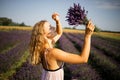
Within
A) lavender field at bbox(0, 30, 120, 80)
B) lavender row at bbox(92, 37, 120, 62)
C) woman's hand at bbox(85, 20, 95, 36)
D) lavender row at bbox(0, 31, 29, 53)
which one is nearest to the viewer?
woman's hand at bbox(85, 20, 95, 36)

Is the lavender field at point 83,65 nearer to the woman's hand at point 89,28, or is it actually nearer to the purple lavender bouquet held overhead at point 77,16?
the purple lavender bouquet held overhead at point 77,16

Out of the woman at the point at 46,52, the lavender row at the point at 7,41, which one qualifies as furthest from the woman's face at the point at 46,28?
the lavender row at the point at 7,41

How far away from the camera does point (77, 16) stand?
7.19ft

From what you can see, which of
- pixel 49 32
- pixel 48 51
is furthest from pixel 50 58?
pixel 49 32

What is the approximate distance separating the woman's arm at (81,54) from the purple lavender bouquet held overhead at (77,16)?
0.23 meters

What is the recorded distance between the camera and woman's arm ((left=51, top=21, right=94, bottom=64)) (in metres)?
1.84

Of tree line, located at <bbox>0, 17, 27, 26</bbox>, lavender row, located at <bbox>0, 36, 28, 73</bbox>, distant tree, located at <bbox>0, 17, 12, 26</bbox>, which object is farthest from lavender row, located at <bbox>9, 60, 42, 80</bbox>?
distant tree, located at <bbox>0, 17, 12, 26</bbox>

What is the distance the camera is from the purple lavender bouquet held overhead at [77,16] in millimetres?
2143

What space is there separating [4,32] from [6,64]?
13.9ft

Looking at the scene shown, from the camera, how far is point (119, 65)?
6391mm

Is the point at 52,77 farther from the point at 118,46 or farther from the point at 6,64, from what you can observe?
the point at 118,46

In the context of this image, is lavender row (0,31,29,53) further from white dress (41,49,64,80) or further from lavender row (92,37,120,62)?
white dress (41,49,64,80)

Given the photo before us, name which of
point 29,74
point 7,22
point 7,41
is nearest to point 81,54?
point 29,74

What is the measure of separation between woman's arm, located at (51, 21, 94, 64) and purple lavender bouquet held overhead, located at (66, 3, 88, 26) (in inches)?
8.9
